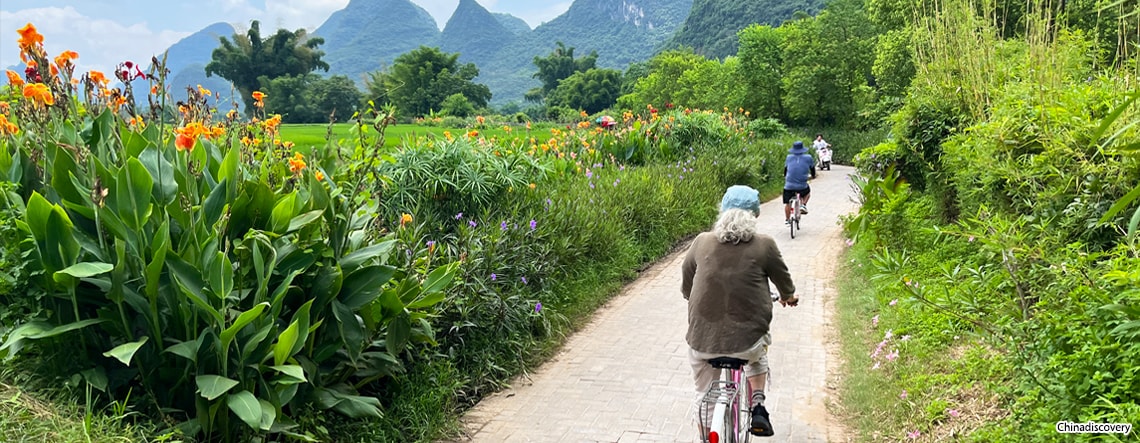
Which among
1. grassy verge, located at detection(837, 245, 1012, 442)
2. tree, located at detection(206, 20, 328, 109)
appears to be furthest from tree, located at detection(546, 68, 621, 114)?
grassy verge, located at detection(837, 245, 1012, 442)

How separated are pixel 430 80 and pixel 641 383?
241ft

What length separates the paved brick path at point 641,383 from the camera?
4.43m

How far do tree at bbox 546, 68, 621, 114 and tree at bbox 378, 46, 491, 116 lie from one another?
15295 millimetres

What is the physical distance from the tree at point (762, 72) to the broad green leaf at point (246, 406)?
37.0m

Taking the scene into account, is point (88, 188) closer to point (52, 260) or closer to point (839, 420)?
point (52, 260)

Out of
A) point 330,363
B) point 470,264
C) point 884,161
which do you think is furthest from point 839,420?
point 884,161

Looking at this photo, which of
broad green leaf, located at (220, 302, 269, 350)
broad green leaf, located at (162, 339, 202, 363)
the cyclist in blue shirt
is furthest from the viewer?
the cyclist in blue shirt

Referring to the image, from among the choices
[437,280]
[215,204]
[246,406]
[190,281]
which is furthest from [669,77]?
[246,406]

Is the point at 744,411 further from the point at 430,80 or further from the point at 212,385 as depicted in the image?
the point at 430,80

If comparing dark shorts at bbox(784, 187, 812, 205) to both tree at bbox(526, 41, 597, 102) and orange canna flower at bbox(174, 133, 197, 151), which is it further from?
tree at bbox(526, 41, 597, 102)

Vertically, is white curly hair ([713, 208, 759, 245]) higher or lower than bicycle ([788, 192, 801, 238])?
higher

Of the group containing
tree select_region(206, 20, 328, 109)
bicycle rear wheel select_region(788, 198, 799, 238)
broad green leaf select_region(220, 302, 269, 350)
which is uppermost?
tree select_region(206, 20, 328, 109)

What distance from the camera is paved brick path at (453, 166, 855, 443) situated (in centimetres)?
443

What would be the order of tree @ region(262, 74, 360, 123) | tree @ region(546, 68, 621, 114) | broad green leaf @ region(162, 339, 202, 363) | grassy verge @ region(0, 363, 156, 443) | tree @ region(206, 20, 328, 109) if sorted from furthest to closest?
tree @ region(546, 68, 621, 114), tree @ region(206, 20, 328, 109), tree @ region(262, 74, 360, 123), broad green leaf @ region(162, 339, 202, 363), grassy verge @ region(0, 363, 156, 443)
